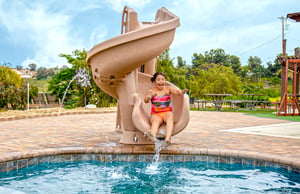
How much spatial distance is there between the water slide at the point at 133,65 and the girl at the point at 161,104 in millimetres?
120

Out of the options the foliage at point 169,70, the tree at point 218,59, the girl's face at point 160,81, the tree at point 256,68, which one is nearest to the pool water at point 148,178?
the girl's face at point 160,81

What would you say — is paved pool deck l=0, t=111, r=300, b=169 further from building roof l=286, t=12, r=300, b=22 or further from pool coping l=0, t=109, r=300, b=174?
building roof l=286, t=12, r=300, b=22

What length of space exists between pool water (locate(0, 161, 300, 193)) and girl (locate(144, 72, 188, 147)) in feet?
1.77

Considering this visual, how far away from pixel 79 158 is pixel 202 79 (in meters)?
27.8

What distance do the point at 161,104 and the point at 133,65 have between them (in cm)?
71

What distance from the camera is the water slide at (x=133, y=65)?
4559mm

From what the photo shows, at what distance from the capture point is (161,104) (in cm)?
494

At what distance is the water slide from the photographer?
456 cm

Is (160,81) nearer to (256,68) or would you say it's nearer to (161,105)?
(161,105)

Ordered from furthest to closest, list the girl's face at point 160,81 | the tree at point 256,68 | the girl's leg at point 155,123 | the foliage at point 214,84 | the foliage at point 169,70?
the tree at point 256,68, the foliage at point 214,84, the foliage at point 169,70, the girl's face at point 160,81, the girl's leg at point 155,123

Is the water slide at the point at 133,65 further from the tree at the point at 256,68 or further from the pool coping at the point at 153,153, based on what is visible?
the tree at the point at 256,68

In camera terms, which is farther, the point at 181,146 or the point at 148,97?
the point at 181,146

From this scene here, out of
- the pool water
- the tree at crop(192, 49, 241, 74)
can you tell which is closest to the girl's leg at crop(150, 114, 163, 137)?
the pool water

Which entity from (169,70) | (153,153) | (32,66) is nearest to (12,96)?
(169,70)
